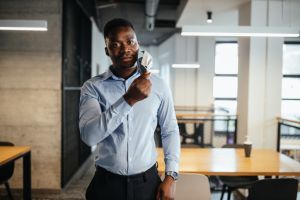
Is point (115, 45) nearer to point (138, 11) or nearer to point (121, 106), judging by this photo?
point (121, 106)

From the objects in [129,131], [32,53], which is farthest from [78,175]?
[129,131]

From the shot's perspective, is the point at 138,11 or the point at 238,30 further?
the point at 138,11

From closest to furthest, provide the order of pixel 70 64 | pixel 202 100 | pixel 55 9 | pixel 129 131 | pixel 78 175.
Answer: pixel 129 131
pixel 55 9
pixel 70 64
pixel 78 175
pixel 202 100

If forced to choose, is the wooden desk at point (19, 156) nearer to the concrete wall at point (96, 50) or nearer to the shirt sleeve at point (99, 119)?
the shirt sleeve at point (99, 119)

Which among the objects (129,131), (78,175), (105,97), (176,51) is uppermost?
(176,51)

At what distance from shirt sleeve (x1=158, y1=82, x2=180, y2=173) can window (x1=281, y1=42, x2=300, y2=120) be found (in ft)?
21.5

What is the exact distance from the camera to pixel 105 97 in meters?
1.31

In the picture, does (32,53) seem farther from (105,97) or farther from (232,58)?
(232,58)

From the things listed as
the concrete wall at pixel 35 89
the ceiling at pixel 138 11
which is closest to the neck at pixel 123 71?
the concrete wall at pixel 35 89

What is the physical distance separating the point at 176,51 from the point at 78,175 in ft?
13.9

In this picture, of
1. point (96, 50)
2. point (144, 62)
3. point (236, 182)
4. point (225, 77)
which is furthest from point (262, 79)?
point (96, 50)

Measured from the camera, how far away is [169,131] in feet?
4.57

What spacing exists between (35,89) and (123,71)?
2.89 meters

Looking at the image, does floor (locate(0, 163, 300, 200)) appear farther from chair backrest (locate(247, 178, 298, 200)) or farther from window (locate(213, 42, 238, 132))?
window (locate(213, 42, 238, 132))
